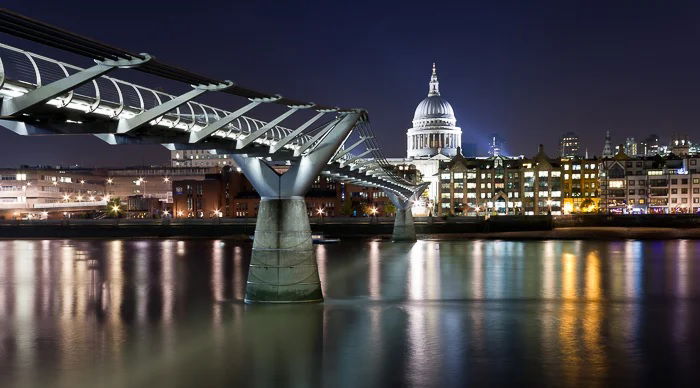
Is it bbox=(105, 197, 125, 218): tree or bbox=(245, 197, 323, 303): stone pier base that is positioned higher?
bbox=(105, 197, 125, 218): tree

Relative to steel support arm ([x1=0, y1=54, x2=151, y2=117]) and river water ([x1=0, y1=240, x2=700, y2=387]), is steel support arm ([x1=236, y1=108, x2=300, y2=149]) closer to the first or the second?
river water ([x1=0, y1=240, x2=700, y2=387])

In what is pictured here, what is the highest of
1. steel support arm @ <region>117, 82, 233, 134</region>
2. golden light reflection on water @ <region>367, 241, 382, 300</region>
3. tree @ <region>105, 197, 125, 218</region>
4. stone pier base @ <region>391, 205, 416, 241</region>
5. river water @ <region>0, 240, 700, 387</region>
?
steel support arm @ <region>117, 82, 233, 134</region>

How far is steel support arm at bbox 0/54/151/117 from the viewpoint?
1981 centimetres

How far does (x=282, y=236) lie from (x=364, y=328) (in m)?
5.13

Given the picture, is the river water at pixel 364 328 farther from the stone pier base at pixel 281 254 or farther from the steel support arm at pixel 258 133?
the steel support arm at pixel 258 133

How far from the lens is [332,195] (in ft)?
514

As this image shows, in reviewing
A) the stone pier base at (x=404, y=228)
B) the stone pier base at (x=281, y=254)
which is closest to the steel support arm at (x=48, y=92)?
the stone pier base at (x=281, y=254)

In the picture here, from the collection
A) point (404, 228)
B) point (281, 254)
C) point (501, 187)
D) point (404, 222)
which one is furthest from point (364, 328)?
point (501, 187)

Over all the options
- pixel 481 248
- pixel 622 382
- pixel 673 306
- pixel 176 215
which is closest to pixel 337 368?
pixel 622 382

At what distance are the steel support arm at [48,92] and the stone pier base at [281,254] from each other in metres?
14.7

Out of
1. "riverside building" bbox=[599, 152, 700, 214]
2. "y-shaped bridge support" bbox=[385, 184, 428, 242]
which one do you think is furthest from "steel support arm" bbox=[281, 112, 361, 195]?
"riverside building" bbox=[599, 152, 700, 214]

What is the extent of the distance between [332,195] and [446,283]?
10646 centimetres

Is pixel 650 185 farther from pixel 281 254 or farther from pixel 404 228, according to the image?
pixel 281 254

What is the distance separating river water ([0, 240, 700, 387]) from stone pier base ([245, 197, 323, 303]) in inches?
33.9
